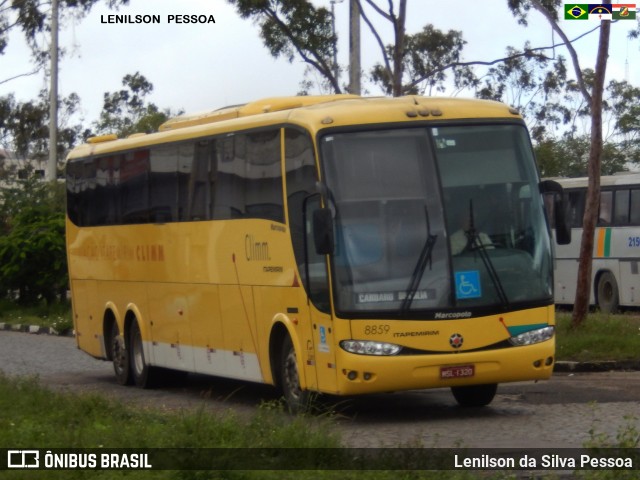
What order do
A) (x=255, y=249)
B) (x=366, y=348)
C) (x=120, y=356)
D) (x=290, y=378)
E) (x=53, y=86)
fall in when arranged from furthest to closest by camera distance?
(x=53, y=86) < (x=120, y=356) < (x=255, y=249) < (x=290, y=378) < (x=366, y=348)

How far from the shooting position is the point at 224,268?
1427cm

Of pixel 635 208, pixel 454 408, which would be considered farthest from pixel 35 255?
pixel 454 408

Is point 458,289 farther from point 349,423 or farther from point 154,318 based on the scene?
point 154,318

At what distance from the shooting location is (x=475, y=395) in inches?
515

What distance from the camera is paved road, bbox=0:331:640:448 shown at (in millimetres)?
10609

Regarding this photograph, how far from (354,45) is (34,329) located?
35.7ft

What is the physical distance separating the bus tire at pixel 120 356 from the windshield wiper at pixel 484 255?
7019 millimetres

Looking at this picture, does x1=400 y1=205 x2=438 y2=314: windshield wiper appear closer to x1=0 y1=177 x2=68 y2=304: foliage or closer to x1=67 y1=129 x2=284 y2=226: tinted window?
x1=67 y1=129 x2=284 y2=226: tinted window

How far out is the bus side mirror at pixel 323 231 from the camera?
11.5m

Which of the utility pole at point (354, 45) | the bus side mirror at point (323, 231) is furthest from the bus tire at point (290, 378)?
the utility pole at point (354, 45)

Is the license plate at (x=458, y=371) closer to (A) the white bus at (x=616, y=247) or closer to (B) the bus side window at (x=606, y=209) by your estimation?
(A) the white bus at (x=616, y=247)

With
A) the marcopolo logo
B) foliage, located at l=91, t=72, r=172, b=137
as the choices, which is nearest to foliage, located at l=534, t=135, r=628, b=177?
foliage, located at l=91, t=72, r=172, b=137

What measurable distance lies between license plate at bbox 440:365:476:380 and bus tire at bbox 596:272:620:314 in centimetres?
1796

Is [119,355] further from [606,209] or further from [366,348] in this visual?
[606,209]
